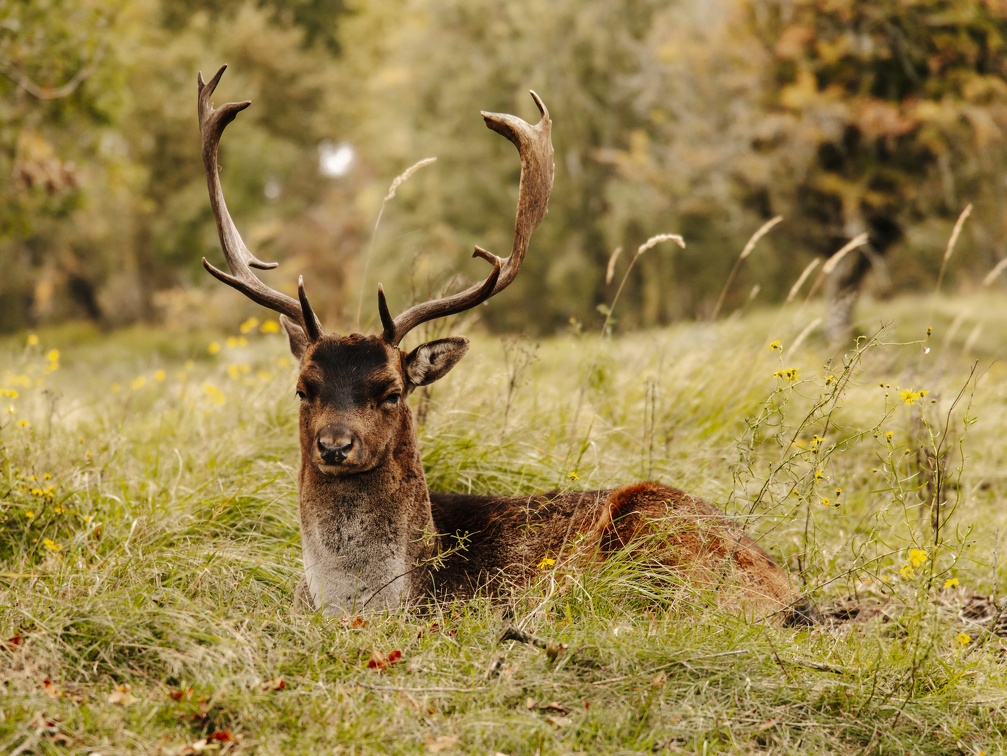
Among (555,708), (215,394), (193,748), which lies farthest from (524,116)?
(193,748)

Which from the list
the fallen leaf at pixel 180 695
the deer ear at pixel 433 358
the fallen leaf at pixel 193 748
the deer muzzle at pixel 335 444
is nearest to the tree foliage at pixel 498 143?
the deer ear at pixel 433 358

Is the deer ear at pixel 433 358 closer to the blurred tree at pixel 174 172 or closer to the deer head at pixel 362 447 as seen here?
the deer head at pixel 362 447

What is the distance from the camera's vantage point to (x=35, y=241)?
29.8m

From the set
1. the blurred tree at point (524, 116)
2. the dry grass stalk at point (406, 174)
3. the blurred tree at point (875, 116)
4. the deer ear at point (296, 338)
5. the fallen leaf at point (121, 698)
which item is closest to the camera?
the fallen leaf at point (121, 698)

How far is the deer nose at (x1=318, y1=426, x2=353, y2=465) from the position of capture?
4258mm

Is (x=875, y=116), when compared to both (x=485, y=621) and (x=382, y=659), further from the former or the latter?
(x=382, y=659)

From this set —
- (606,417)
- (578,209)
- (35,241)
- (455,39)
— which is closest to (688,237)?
Result: (578,209)

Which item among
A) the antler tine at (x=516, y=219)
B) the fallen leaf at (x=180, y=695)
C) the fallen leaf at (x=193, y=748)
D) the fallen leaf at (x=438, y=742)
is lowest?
the fallen leaf at (x=438, y=742)

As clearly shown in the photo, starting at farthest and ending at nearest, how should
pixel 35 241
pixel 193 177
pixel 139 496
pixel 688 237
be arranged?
pixel 35 241 < pixel 193 177 < pixel 688 237 < pixel 139 496

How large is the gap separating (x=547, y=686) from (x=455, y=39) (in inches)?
864

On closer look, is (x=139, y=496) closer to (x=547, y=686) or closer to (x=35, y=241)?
(x=547, y=686)

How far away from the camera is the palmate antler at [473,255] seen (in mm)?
4766

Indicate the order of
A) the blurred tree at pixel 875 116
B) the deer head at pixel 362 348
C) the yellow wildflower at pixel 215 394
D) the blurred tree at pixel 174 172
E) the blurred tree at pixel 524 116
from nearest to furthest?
1. the deer head at pixel 362 348
2. the yellow wildflower at pixel 215 394
3. the blurred tree at pixel 875 116
4. the blurred tree at pixel 524 116
5. the blurred tree at pixel 174 172

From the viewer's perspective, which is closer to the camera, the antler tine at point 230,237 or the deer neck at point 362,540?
the deer neck at point 362,540
